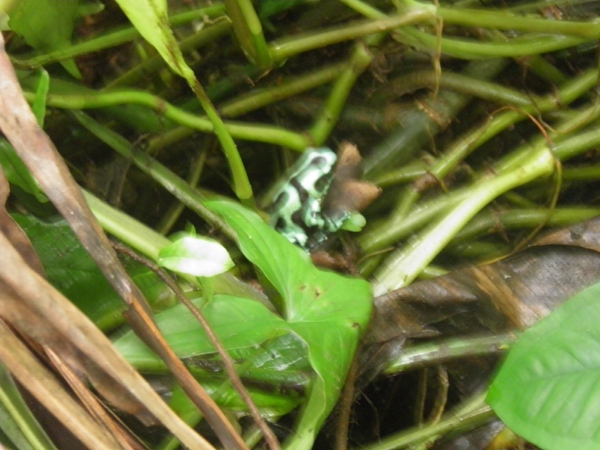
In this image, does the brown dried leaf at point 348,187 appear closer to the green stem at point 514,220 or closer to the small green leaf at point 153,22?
the green stem at point 514,220

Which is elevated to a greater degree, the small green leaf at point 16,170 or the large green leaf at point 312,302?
the small green leaf at point 16,170

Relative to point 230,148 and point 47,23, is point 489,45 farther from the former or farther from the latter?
point 47,23

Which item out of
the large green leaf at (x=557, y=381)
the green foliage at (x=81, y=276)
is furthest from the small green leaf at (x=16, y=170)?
the large green leaf at (x=557, y=381)

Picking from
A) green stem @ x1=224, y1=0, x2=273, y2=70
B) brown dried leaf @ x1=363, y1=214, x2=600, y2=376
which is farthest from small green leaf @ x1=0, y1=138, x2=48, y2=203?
brown dried leaf @ x1=363, y1=214, x2=600, y2=376

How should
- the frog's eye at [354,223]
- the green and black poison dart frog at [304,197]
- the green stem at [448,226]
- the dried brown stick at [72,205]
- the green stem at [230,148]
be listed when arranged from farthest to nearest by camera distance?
the green and black poison dart frog at [304,197], the frog's eye at [354,223], the green stem at [448,226], the green stem at [230,148], the dried brown stick at [72,205]

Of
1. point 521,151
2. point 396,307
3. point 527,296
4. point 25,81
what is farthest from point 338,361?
point 25,81

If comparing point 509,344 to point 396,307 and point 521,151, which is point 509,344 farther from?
point 521,151
